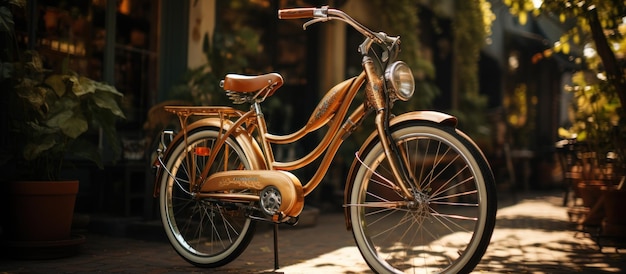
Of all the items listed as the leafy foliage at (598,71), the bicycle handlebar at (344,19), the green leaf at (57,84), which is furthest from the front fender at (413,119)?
the leafy foliage at (598,71)

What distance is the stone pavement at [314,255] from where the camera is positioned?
172 inches

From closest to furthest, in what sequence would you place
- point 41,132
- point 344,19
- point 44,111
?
point 344,19 < point 41,132 < point 44,111

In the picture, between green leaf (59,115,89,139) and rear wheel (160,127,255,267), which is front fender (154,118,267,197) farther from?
green leaf (59,115,89,139)

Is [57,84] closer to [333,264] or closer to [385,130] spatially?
[333,264]

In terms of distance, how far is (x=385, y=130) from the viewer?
11.9ft

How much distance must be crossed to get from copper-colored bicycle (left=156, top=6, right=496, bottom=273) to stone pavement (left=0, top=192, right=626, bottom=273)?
271 millimetres

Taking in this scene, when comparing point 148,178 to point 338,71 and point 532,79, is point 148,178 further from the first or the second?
point 532,79

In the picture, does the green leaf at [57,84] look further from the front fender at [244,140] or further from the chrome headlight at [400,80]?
the chrome headlight at [400,80]

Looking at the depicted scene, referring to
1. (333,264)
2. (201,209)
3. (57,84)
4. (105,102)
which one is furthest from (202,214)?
(57,84)

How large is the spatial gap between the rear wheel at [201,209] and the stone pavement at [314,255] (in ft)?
0.41

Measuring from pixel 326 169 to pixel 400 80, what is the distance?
635 millimetres

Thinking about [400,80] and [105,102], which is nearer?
[400,80]

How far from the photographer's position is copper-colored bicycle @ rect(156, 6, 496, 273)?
3.50m

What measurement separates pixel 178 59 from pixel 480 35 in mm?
7220
